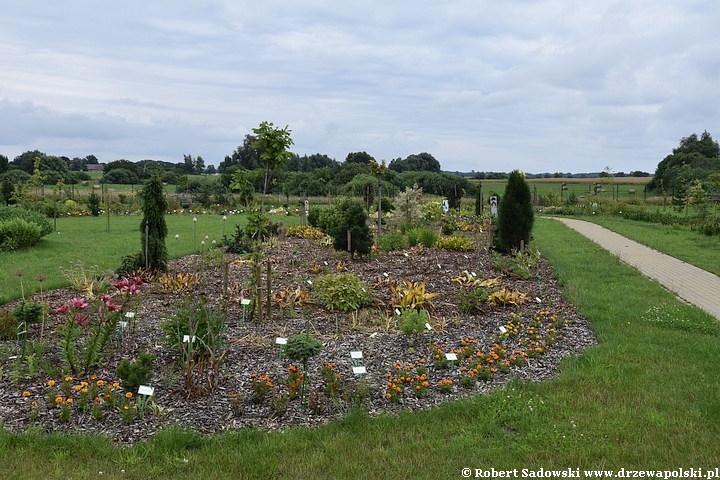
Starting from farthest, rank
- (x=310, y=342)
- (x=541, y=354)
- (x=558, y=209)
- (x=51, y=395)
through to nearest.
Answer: (x=558, y=209) → (x=541, y=354) → (x=310, y=342) → (x=51, y=395)

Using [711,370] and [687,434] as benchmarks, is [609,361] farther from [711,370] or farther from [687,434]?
[687,434]

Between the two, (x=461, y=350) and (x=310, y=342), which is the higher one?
(x=310, y=342)

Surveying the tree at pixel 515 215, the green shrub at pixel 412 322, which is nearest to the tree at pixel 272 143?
the green shrub at pixel 412 322

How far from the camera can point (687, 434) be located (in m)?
3.49

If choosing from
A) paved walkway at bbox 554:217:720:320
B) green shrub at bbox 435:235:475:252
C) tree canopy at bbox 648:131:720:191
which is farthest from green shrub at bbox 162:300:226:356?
tree canopy at bbox 648:131:720:191

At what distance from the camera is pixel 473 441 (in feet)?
11.1

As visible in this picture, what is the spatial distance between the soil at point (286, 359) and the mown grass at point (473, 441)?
0.20m

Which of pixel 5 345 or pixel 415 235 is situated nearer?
pixel 5 345

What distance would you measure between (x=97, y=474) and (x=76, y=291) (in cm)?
517

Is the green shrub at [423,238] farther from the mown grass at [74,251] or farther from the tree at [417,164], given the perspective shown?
the tree at [417,164]

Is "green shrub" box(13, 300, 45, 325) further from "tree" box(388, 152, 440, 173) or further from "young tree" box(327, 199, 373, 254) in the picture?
"tree" box(388, 152, 440, 173)

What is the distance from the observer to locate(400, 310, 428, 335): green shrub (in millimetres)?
5332

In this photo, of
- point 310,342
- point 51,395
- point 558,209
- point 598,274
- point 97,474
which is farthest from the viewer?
point 558,209

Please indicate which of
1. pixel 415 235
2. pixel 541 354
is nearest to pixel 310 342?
pixel 541 354
